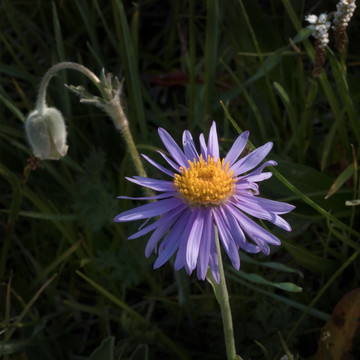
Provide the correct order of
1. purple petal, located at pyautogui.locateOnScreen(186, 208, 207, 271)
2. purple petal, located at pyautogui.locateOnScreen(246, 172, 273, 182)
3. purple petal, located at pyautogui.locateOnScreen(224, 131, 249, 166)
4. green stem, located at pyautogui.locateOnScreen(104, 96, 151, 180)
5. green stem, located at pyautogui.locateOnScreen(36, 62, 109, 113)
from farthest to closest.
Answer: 1. green stem, located at pyautogui.locateOnScreen(104, 96, 151, 180)
2. green stem, located at pyautogui.locateOnScreen(36, 62, 109, 113)
3. purple petal, located at pyautogui.locateOnScreen(224, 131, 249, 166)
4. purple petal, located at pyautogui.locateOnScreen(246, 172, 273, 182)
5. purple petal, located at pyautogui.locateOnScreen(186, 208, 207, 271)

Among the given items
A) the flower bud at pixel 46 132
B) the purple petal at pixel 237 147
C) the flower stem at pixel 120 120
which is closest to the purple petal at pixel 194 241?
the purple petal at pixel 237 147

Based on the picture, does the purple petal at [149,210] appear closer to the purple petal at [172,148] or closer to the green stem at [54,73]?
the purple petal at [172,148]

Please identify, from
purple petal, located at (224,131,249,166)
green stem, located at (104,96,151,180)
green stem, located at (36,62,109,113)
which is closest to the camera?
purple petal, located at (224,131,249,166)

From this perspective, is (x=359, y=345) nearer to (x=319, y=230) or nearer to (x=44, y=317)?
(x=319, y=230)

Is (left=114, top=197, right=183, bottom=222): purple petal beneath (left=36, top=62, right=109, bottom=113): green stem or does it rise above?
beneath

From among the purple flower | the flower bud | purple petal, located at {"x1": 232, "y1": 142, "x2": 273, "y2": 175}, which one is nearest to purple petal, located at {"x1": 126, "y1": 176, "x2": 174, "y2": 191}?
the purple flower

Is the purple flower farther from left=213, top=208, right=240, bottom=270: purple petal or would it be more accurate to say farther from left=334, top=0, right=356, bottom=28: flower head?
left=334, top=0, right=356, bottom=28: flower head

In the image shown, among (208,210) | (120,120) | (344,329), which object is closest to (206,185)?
(208,210)

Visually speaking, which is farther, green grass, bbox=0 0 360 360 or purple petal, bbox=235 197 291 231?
green grass, bbox=0 0 360 360
